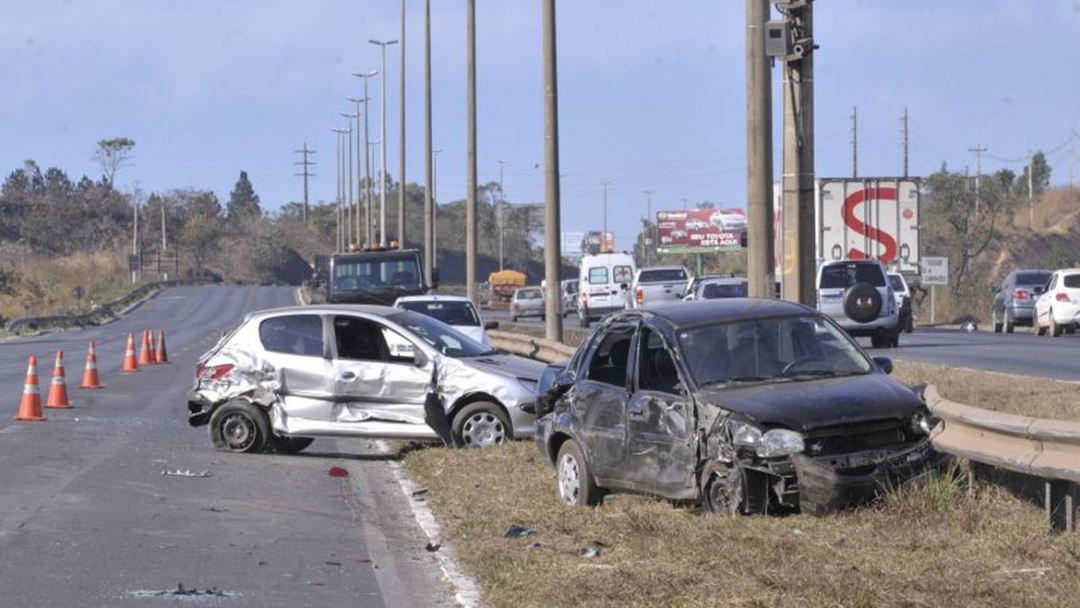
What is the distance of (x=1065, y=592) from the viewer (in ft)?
24.2

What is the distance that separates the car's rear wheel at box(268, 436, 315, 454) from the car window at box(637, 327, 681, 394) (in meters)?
5.93

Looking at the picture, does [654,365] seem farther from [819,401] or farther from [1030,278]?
[1030,278]

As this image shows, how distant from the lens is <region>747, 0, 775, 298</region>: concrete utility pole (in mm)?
17156

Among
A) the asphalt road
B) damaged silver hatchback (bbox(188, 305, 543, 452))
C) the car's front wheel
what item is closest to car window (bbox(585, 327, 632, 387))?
the car's front wheel

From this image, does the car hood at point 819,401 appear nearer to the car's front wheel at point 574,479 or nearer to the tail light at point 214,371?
the car's front wheel at point 574,479

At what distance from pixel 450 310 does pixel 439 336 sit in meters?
10.2

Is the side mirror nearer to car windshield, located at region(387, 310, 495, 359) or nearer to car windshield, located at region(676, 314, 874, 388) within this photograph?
car windshield, located at region(676, 314, 874, 388)

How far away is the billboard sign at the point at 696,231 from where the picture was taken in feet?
320

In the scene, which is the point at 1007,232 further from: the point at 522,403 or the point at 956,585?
the point at 956,585

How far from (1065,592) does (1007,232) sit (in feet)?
291

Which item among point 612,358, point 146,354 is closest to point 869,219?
point 146,354

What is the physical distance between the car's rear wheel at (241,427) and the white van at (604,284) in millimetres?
35818

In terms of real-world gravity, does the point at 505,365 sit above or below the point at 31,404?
above

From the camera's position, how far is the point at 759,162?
56.3ft
